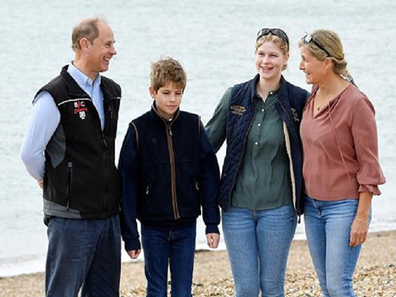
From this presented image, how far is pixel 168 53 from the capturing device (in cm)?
2889

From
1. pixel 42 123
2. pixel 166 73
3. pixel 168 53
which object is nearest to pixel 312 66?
pixel 166 73

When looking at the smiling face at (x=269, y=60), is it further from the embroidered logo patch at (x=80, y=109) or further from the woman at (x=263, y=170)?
the embroidered logo patch at (x=80, y=109)

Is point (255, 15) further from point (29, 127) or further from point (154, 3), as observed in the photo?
point (29, 127)

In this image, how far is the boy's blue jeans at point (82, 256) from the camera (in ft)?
15.4

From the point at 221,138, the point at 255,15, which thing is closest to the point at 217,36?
the point at 255,15

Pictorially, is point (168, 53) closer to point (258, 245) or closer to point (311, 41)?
point (258, 245)

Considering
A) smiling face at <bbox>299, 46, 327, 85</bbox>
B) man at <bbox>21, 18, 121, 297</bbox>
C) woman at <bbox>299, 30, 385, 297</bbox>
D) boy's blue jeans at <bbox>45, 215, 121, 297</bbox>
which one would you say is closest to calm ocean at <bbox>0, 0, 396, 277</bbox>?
boy's blue jeans at <bbox>45, 215, 121, 297</bbox>

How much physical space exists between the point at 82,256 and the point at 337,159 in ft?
4.80

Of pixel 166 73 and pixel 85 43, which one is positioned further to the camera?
pixel 166 73

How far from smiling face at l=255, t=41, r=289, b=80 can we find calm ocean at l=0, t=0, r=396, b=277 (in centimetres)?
658

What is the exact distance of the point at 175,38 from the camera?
105ft

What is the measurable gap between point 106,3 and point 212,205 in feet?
117

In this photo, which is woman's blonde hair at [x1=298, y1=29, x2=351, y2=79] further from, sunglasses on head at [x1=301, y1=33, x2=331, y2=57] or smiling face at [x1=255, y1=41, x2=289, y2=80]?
smiling face at [x1=255, y1=41, x2=289, y2=80]

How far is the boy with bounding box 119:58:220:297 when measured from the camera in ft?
16.0
